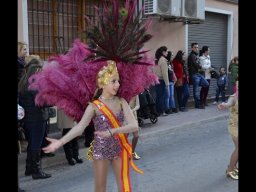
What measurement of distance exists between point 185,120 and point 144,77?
6.52 metres

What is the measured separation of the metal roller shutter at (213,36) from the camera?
46.1ft

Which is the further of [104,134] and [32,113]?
[32,113]

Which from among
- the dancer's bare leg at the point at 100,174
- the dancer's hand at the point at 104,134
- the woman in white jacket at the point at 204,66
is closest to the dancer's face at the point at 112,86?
the dancer's hand at the point at 104,134

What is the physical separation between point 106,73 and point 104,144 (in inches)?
26.2

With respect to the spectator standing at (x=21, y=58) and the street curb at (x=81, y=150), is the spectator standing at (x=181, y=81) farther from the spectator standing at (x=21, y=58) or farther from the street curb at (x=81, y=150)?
the spectator standing at (x=21, y=58)

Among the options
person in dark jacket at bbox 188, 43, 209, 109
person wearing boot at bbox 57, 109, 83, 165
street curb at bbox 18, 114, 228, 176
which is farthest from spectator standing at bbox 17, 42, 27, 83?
person in dark jacket at bbox 188, 43, 209, 109

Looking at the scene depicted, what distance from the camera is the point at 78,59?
407 centimetres

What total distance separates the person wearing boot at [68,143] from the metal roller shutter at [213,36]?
740 centimetres

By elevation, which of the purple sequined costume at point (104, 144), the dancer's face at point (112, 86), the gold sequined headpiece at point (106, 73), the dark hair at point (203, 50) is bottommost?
the purple sequined costume at point (104, 144)

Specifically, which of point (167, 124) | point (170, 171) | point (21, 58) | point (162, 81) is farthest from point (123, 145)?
point (162, 81)

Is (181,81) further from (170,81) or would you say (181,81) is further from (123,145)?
(123,145)

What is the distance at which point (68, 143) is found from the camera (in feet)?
21.2

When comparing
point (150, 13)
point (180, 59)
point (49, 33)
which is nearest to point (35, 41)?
point (49, 33)

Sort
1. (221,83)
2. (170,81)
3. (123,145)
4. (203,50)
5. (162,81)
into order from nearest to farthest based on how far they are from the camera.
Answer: (123,145), (162,81), (170,81), (203,50), (221,83)
